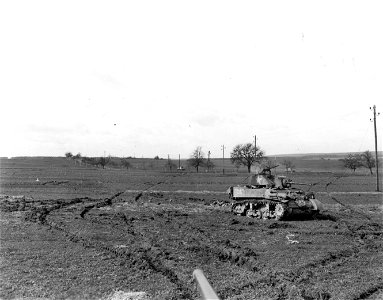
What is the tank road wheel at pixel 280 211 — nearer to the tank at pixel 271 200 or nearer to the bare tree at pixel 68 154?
the tank at pixel 271 200

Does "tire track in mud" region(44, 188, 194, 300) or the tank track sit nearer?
"tire track in mud" region(44, 188, 194, 300)

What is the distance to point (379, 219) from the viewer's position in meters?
19.8

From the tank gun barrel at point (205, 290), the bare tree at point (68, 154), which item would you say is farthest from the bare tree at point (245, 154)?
the tank gun barrel at point (205, 290)

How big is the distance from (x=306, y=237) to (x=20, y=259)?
9.05 metres

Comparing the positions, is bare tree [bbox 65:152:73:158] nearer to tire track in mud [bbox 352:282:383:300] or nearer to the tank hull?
the tank hull

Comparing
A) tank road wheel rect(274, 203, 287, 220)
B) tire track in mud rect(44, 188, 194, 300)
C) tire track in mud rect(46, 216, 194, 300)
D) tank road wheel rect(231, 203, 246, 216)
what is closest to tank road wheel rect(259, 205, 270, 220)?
tank road wheel rect(274, 203, 287, 220)

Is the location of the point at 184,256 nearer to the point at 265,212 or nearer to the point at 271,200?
the point at 265,212

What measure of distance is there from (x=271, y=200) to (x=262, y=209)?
25.6 inches

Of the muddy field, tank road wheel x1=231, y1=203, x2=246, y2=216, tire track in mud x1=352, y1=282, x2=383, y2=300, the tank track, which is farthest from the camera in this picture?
tank road wheel x1=231, y1=203, x2=246, y2=216

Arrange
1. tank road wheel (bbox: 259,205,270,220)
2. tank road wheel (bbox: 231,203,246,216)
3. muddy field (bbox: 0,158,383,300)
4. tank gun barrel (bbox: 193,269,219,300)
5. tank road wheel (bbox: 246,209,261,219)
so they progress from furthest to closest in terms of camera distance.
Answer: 1. tank road wheel (bbox: 231,203,246,216)
2. tank road wheel (bbox: 246,209,261,219)
3. tank road wheel (bbox: 259,205,270,220)
4. muddy field (bbox: 0,158,383,300)
5. tank gun barrel (bbox: 193,269,219,300)

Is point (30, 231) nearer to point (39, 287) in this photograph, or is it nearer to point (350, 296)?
point (39, 287)

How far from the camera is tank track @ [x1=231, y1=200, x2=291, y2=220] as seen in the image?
18969 millimetres

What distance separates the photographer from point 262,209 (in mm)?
20422

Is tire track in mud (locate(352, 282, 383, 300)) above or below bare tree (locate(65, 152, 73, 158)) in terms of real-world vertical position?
below
